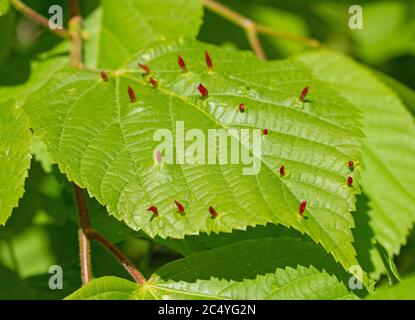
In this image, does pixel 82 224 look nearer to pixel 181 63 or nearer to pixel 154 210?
pixel 154 210

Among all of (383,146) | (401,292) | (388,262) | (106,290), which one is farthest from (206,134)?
(383,146)

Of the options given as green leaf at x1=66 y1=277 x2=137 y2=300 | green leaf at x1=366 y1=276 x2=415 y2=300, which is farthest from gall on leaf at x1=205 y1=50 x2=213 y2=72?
green leaf at x1=366 y1=276 x2=415 y2=300

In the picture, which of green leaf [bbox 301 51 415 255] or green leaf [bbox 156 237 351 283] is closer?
green leaf [bbox 156 237 351 283]

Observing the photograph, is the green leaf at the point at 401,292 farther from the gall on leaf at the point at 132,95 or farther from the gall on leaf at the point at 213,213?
the gall on leaf at the point at 132,95

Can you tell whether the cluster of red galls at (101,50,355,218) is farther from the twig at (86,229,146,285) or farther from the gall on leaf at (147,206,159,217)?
the twig at (86,229,146,285)

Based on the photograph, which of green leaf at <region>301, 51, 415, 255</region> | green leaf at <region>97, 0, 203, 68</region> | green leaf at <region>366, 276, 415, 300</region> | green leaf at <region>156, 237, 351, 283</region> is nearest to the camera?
green leaf at <region>366, 276, 415, 300</region>

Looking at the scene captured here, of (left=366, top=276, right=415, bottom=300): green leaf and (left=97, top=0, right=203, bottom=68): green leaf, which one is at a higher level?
(left=97, top=0, right=203, bottom=68): green leaf
